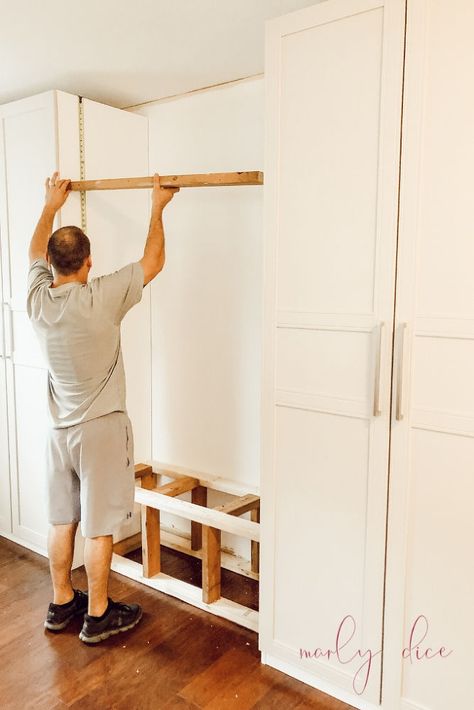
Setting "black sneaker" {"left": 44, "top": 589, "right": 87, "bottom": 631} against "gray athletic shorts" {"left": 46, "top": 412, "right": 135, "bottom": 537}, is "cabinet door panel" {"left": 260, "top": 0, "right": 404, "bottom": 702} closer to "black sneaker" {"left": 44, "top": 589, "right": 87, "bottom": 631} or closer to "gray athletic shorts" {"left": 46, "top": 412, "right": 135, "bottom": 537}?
"gray athletic shorts" {"left": 46, "top": 412, "right": 135, "bottom": 537}

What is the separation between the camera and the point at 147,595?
2.66 m

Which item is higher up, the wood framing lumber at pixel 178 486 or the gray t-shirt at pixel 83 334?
the gray t-shirt at pixel 83 334

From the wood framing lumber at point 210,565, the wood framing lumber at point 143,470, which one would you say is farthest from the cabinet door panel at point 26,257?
the wood framing lumber at point 210,565

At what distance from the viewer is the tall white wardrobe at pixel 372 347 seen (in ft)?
5.44

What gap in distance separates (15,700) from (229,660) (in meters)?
0.77

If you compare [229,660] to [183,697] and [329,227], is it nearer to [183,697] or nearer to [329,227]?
[183,697]

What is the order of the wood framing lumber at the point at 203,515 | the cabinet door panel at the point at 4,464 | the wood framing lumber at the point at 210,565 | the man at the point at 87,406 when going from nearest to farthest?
the man at the point at 87,406, the wood framing lumber at the point at 203,515, the wood framing lumber at the point at 210,565, the cabinet door panel at the point at 4,464

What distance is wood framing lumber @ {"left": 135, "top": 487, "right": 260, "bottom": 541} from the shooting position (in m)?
2.35

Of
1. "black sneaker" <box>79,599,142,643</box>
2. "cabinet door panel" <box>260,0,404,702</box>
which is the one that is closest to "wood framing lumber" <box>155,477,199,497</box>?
"black sneaker" <box>79,599,142,643</box>

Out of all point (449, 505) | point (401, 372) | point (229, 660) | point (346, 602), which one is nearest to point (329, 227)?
point (401, 372)

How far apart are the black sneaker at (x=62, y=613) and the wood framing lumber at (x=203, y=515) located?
0.51 meters

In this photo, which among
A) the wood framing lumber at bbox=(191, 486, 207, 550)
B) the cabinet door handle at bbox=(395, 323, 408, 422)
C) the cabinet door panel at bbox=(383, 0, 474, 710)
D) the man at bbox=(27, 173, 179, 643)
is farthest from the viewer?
the wood framing lumber at bbox=(191, 486, 207, 550)

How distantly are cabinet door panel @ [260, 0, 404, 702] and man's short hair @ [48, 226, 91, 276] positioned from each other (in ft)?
2.46

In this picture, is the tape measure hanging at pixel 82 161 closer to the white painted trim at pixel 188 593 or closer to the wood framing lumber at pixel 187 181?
the wood framing lumber at pixel 187 181
